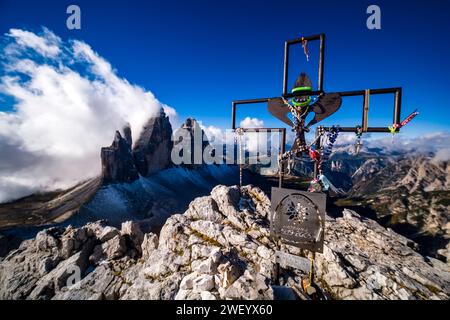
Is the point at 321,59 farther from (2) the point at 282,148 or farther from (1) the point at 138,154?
(1) the point at 138,154

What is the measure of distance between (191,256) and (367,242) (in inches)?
702

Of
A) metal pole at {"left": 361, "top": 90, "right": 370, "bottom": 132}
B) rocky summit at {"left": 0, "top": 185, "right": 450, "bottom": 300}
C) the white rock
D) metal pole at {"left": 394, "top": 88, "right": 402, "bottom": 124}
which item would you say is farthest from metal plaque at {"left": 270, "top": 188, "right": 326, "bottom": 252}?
the white rock

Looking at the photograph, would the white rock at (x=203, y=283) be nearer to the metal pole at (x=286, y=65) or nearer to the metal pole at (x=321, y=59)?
the metal pole at (x=286, y=65)

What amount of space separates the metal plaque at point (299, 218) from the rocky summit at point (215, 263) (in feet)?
7.05

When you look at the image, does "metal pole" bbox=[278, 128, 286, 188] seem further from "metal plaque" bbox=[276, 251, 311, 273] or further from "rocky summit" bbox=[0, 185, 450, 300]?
"rocky summit" bbox=[0, 185, 450, 300]

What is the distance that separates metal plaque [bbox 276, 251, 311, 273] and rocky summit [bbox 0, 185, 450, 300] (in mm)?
1035

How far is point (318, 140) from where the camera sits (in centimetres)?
757

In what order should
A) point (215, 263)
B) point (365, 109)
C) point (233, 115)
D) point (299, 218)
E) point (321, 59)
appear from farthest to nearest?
1. point (215, 263)
2. point (233, 115)
3. point (299, 218)
4. point (321, 59)
5. point (365, 109)

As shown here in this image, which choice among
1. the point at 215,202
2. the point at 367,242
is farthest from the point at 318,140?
the point at 367,242

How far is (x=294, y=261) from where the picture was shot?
7758mm

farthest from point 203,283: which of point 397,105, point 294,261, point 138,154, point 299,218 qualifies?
point 138,154

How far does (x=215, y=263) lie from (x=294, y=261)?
168 inches

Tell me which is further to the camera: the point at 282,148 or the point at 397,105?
the point at 282,148

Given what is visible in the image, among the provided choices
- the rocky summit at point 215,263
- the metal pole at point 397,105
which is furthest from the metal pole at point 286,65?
the rocky summit at point 215,263
